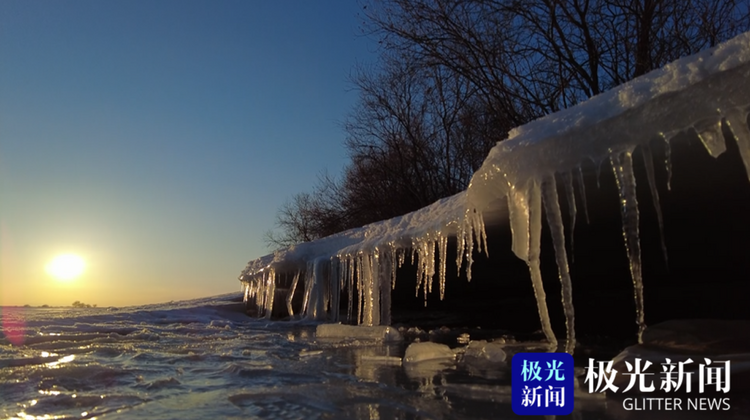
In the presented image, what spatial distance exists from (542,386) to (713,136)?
3.37 ft

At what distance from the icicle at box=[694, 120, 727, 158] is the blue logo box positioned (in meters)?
0.94

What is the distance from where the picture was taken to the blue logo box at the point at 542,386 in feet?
6.31

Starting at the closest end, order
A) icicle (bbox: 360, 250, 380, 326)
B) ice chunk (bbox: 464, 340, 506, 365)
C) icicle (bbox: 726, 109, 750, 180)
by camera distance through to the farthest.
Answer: icicle (bbox: 726, 109, 750, 180)
ice chunk (bbox: 464, 340, 506, 365)
icicle (bbox: 360, 250, 380, 326)

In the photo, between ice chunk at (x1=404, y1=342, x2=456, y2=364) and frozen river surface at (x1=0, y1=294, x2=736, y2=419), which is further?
ice chunk at (x1=404, y1=342, x2=456, y2=364)

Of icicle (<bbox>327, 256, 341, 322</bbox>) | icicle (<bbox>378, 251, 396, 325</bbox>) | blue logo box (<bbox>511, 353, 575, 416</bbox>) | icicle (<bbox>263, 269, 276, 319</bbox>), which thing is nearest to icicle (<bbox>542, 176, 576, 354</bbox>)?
blue logo box (<bbox>511, 353, 575, 416</bbox>)

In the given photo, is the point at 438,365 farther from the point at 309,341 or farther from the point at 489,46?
the point at 489,46

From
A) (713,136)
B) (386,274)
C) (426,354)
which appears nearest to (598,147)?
(713,136)

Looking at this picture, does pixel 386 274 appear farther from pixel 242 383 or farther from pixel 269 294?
pixel 269 294

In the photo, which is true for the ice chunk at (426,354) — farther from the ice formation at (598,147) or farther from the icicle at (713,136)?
the icicle at (713,136)

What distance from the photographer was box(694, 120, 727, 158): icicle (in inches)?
70.9

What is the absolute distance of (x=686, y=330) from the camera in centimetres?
314

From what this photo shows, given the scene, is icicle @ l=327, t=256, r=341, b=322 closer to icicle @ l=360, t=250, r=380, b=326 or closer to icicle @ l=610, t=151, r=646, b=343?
icicle @ l=360, t=250, r=380, b=326

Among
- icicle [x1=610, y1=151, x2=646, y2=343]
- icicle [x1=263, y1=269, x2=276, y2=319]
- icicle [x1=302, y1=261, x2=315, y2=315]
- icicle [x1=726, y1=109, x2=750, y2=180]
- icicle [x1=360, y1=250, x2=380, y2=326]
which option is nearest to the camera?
icicle [x1=726, y1=109, x2=750, y2=180]

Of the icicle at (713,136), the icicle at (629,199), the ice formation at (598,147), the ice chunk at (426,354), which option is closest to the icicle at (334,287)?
the ice formation at (598,147)
